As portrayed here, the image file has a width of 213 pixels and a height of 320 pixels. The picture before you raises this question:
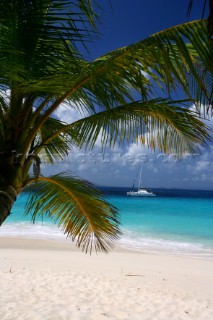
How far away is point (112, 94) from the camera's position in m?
3.18

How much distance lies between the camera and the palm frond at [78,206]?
4117 millimetres

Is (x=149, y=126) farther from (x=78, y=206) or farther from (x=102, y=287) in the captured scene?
(x=102, y=287)

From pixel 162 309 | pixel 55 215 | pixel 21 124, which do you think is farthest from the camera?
pixel 162 309

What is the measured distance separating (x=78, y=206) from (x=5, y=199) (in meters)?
1.41

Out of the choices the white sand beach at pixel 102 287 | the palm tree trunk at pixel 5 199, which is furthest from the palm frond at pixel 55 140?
the white sand beach at pixel 102 287

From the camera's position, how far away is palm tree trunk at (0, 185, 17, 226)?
2820 millimetres

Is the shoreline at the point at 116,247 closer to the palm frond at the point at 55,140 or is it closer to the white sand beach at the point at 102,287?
the white sand beach at the point at 102,287

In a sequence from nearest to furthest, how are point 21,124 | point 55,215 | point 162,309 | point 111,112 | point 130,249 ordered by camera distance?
1. point 21,124
2. point 111,112
3. point 55,215
4. point 162,309
5. point 130,249

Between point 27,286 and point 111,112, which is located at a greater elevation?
point 111,112

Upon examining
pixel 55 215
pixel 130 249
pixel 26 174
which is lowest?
pixel 130 249

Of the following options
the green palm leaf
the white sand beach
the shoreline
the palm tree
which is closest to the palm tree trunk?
the palm tree

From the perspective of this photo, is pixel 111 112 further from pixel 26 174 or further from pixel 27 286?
pixel 27 286

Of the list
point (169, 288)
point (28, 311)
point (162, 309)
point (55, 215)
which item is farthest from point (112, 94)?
point (169, 288)

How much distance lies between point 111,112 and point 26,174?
0.92m
